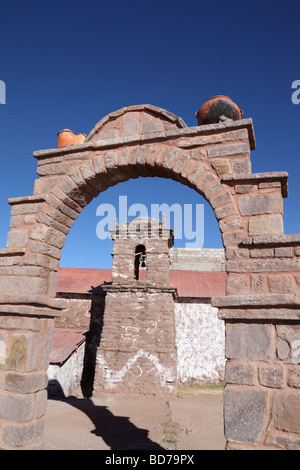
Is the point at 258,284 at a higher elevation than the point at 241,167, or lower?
lower

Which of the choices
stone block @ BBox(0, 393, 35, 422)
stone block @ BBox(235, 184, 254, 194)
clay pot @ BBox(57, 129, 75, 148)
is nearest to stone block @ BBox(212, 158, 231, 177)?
stone block @ BBox(235, 184, 254, 194)

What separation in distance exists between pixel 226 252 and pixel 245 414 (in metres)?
1.50

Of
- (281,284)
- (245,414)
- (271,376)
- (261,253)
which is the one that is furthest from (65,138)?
(245,414)

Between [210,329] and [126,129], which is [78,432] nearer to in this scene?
[126,129]

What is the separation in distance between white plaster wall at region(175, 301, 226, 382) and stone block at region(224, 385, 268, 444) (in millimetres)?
11205

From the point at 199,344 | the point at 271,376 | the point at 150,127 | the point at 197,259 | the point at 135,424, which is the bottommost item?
the point at 135,424

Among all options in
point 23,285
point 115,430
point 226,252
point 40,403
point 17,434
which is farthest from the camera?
point 115,430

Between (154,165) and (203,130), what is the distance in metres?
0.71

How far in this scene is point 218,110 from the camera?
3.84m

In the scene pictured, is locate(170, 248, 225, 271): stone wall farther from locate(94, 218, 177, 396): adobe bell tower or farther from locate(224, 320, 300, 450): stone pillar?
locate(224, 320, 300, 450): stone pillar

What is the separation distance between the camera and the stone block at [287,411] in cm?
266

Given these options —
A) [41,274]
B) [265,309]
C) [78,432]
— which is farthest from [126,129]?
[78,432]

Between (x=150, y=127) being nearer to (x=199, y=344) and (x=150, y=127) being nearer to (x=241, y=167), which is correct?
(x=241, y=167)
